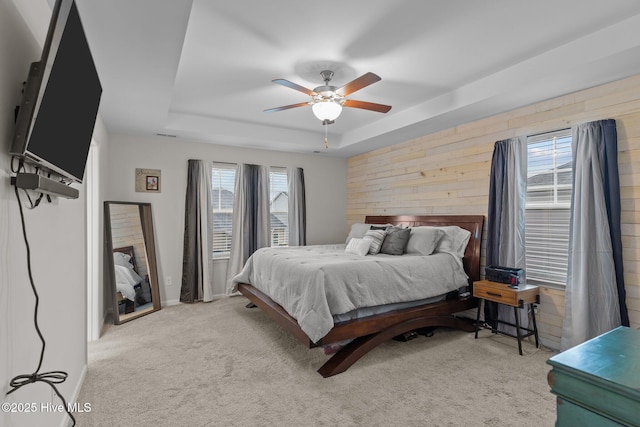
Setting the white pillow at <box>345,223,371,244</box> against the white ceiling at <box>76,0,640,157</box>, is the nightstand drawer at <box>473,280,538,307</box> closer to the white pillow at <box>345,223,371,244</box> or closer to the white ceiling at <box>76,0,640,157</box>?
the white pillow at <box>345,223,371,244</box>

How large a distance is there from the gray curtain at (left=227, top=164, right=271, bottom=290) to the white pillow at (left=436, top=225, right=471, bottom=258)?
272 cm

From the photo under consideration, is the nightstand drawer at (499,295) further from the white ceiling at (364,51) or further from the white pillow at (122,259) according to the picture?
the white pillow at (122,259)

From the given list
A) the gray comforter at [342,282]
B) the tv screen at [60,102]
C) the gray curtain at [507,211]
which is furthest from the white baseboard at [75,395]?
the gray curtain at [507,211]

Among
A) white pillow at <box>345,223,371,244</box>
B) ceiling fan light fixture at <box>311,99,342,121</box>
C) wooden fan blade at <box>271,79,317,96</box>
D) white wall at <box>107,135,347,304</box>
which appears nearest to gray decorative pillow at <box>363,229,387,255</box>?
white pillow at <box>345,223,371,244</box>

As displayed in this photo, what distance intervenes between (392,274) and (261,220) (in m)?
2.72

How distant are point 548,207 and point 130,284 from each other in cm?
478

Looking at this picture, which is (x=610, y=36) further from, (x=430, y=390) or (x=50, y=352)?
(x=50, y=352)

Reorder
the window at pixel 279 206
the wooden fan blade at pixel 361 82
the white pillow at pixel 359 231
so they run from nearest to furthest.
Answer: the wooden fan blade at pixel 361 82, the white pillow at pixel 359 231, the window at pixel 279 206

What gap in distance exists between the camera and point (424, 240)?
12.3 feet

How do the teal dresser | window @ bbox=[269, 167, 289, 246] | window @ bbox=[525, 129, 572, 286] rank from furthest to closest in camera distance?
window @ bbox=[269, 167, 289, 246] < window @ bbox=[525, 129, 572, 286] < the teal dresser

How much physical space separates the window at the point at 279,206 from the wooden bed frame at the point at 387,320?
5.02ft

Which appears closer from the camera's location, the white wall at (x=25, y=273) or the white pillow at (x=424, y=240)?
the white wall at (x=25, y=273)

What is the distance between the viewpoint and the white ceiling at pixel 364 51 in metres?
2.07

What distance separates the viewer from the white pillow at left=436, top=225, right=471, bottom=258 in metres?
3.75
